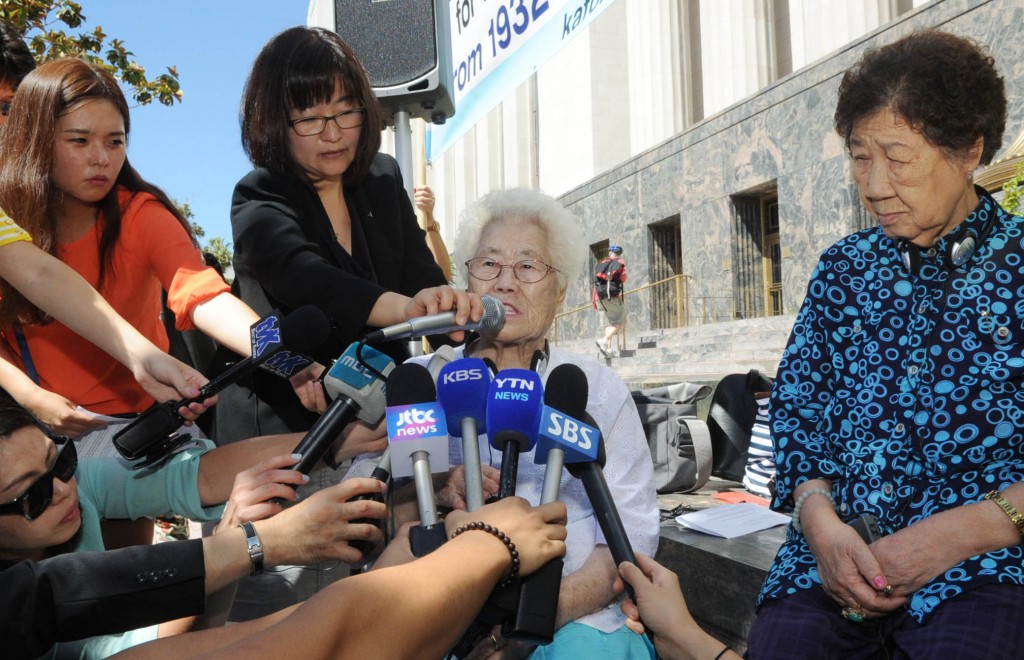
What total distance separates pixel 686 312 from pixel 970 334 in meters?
17.1

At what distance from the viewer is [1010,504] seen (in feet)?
5.92

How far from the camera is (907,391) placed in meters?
1.97

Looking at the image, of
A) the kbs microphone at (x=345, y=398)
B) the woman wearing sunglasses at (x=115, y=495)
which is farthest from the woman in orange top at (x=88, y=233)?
the kbs microphone at (x=345, y=398)

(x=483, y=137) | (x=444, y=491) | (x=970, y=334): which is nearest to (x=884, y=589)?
(x=970, y=334)

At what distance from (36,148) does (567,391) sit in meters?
1.75

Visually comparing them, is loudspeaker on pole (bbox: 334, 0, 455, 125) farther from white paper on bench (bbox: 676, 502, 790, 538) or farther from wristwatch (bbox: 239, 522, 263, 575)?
wristwatch (bbox: 239, 522, 263, 575)

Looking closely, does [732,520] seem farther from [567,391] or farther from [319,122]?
[319,122]

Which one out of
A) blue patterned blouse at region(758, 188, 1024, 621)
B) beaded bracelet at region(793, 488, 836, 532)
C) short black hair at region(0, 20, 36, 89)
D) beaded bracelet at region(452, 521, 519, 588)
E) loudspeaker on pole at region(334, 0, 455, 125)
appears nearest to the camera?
beaded bracelet at region(452, 521, 519, 588)

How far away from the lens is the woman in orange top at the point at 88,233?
95.2 inches

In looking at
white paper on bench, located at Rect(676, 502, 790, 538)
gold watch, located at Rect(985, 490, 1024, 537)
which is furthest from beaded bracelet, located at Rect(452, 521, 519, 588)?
white paper on bench, located at Rect(676, 502, 790, 538)

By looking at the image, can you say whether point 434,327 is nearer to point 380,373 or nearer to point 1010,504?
point 380,373

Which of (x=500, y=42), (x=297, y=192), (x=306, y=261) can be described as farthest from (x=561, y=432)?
(x=500, y=42)

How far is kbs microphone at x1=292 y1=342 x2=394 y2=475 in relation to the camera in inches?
71.1

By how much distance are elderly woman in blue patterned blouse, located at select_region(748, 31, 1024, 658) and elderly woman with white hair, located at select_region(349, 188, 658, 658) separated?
0.34 metres
